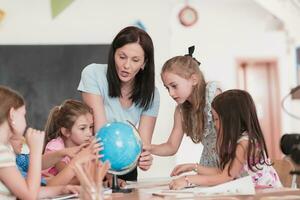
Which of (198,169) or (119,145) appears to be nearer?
(119,145)

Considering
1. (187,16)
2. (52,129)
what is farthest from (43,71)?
(187,16)

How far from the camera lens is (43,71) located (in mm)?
4906

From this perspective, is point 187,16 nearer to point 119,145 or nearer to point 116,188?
point 116,188

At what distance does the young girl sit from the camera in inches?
83.9

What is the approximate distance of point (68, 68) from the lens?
4957mm

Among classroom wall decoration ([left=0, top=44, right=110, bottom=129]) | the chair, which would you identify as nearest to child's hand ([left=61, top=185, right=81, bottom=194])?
the chair

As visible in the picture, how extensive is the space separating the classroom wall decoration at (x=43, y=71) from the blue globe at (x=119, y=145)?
2968 millimetres

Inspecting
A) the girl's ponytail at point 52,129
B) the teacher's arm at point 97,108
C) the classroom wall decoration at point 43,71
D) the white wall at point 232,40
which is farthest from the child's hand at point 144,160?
the white wall at point 232,40

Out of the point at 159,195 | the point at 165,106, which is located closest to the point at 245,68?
the point at 165,106

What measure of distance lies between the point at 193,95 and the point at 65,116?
659 mm

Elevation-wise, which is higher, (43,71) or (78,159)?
(43,71)

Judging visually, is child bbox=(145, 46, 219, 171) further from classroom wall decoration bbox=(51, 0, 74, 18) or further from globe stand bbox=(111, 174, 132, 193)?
classroom wall decoration bbox=(51, 0, 74, 18)

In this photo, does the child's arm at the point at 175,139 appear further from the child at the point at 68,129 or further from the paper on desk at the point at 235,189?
the paper on desk at the point at 235,189

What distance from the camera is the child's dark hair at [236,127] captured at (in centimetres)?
220
